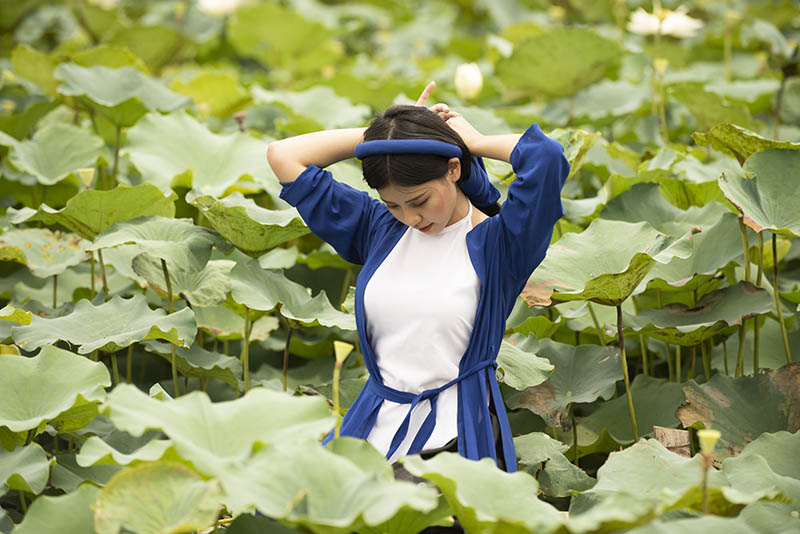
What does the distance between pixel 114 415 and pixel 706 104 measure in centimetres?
192

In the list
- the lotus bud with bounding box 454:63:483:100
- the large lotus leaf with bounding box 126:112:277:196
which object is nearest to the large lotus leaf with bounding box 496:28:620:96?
the lotus bud with bounding box 454:63:483:100

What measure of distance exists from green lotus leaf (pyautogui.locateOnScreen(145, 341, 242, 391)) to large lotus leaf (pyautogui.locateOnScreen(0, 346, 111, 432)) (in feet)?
1.03

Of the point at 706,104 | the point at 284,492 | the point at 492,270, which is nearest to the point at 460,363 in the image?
the point at 492,270

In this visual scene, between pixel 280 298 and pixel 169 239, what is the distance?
0.27 meters

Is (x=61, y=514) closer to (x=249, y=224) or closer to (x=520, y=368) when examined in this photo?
(x=249, y=224)

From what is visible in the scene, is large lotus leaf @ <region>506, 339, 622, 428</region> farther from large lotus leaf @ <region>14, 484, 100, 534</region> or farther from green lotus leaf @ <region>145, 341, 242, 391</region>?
large lotus leaf @ <region>14, 484, 100, 534</region>

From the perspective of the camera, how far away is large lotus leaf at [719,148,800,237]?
167 centimetres

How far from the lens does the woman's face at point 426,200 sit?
4.17ft

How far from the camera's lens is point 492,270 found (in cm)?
130

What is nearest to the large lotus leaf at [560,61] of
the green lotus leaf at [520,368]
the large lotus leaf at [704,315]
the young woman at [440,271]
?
the large lotus leaf at [704,315]

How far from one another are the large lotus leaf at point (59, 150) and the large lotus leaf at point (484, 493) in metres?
1.53

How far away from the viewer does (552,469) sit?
1538 mm

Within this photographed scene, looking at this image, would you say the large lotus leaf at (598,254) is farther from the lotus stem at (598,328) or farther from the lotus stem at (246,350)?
the lotus stem at (246,350)

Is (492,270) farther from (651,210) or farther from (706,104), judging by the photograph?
(706,104)
